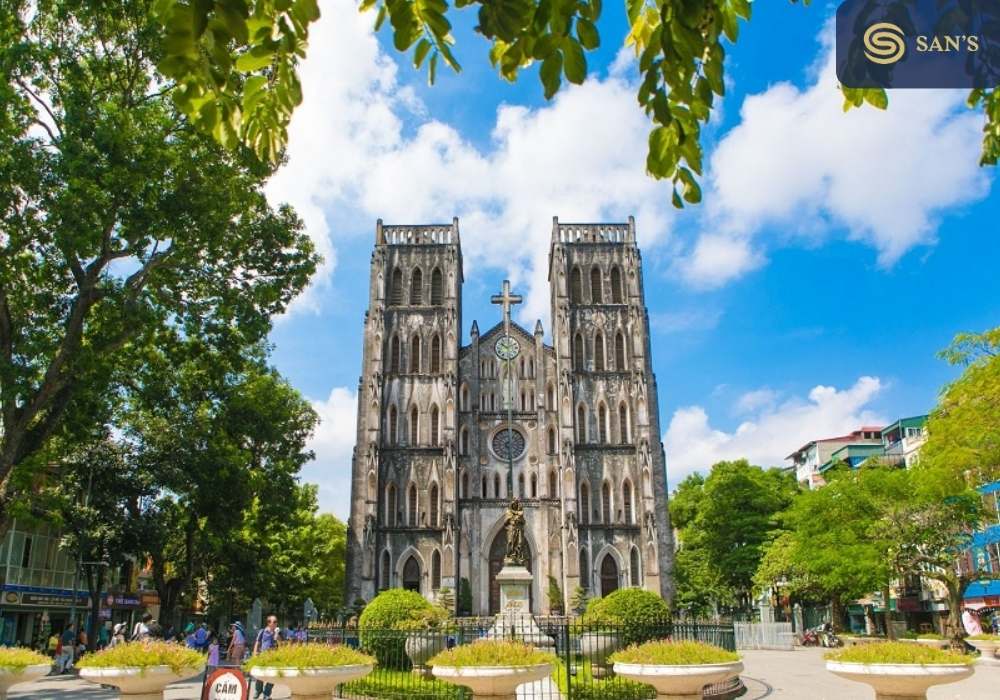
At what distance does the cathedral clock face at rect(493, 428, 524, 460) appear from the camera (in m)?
44.0

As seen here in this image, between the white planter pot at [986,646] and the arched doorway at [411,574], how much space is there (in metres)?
25.9

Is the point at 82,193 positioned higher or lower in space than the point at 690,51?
higher

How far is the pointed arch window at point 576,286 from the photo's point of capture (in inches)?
1865

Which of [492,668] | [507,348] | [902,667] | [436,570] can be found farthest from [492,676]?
[507,348]

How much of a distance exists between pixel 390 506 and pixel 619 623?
26.2 meters

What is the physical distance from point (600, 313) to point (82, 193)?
114ft

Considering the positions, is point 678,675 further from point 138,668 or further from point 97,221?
point 97,221

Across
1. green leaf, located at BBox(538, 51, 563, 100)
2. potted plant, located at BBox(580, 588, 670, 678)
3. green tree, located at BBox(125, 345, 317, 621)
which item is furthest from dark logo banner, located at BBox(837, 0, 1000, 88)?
green tree, located at BBox(125, 345, 317, 621)

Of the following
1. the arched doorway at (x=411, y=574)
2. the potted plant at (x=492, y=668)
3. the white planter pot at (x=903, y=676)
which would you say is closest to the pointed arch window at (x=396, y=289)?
the arched doorway at (x=411, y=574)

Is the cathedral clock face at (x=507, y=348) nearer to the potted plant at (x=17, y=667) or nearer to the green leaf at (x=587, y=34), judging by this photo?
the potted plant at (x=17, y=667)

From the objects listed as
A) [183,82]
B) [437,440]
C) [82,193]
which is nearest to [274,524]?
[437,440]

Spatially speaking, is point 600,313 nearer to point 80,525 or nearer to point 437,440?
point 437,440

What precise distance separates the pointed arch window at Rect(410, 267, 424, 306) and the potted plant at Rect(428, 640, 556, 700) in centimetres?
3824

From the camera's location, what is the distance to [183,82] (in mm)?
3025
